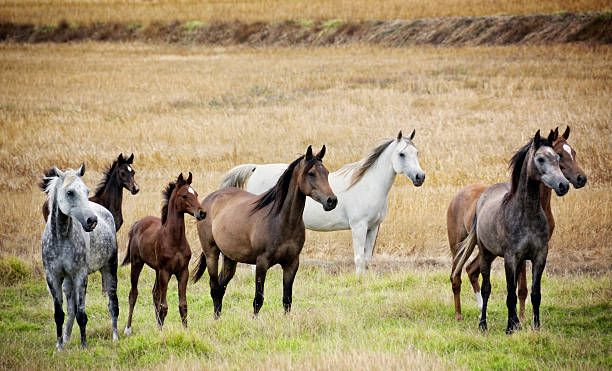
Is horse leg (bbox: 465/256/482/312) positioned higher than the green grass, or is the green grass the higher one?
horse leg (bbox: 465/256/482/312)

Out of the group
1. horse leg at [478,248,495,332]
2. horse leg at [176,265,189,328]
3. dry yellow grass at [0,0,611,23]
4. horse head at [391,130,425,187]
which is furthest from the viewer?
dry yellow grass at [0,0,611,23]

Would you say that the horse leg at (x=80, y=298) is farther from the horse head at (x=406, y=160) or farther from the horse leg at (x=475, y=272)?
the horse head at (x=406, y=160)

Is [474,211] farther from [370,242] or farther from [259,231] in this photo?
[259,231]

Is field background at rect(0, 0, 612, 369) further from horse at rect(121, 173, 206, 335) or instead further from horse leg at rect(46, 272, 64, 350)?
horse at rect(121, 173, 206, 335)

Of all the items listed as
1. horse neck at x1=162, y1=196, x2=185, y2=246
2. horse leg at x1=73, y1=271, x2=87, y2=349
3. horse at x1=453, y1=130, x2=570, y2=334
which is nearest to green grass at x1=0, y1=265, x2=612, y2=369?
horse leg at x1=73, y1=271, x2=87, y2=349

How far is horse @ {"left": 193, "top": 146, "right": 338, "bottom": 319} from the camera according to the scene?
8359 mm

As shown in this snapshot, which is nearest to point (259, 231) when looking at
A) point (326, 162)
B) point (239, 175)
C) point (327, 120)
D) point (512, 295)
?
point (512, 295)

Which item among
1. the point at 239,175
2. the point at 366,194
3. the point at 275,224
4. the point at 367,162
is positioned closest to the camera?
the point at 275,224

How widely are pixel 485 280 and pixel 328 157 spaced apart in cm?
1233

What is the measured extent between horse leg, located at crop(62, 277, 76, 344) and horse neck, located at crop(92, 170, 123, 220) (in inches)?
135

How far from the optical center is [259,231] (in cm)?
865

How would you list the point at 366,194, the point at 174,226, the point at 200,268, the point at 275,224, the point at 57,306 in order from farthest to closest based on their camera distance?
1. the point at 366,194
2. the point at 200,268
3. the point at 275,224
4. the point at 174,226
5. the point at 57,306

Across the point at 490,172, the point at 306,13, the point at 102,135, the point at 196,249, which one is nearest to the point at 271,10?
the point at 306,13

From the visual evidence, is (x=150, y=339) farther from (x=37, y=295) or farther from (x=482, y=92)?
(x=482, y=92)
